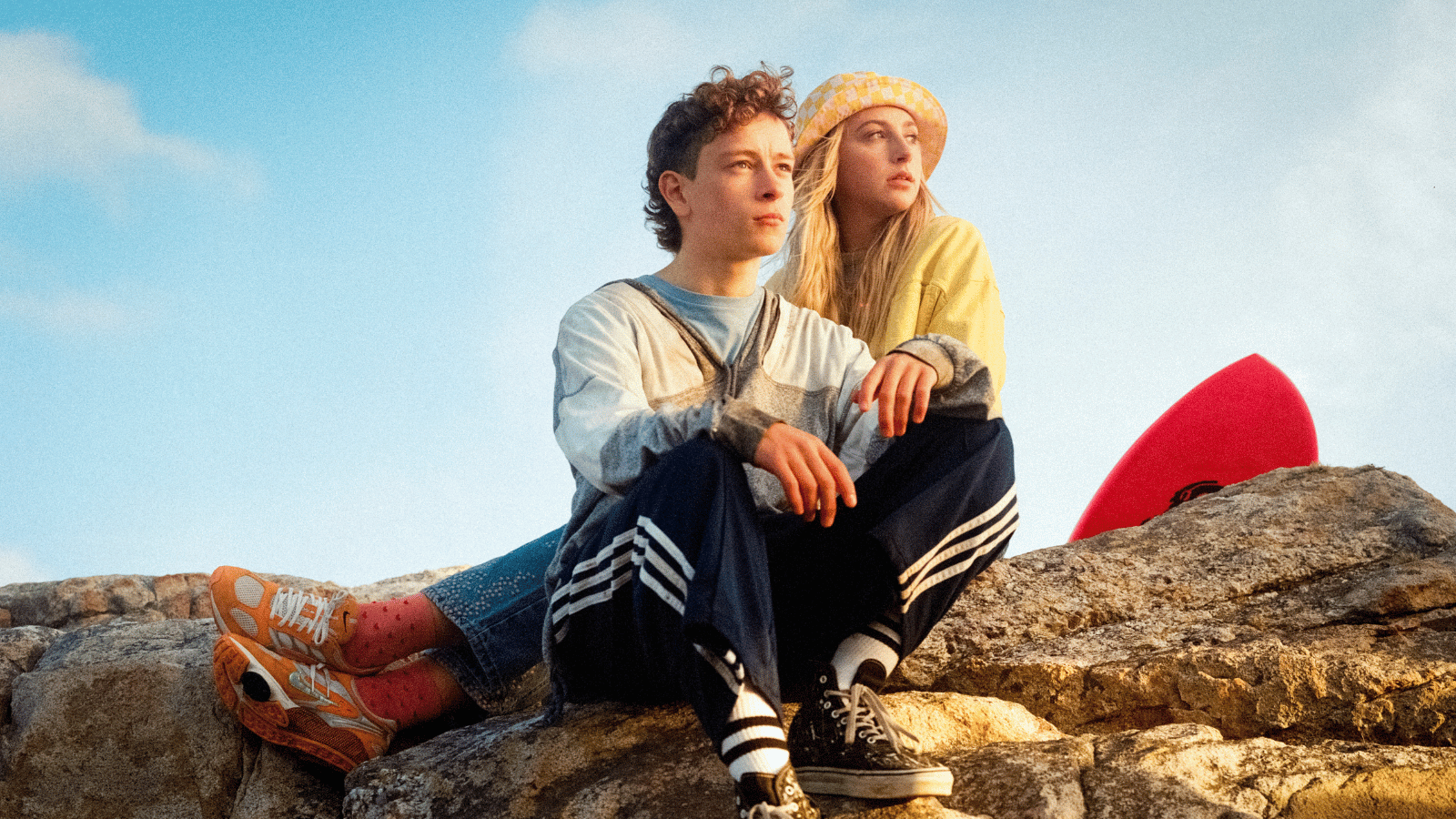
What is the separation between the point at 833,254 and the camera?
317 centimetres

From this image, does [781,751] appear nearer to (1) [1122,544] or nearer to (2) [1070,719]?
(2) [1070,719]

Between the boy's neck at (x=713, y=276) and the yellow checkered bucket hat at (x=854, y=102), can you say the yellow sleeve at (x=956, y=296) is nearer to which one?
the yellow checkered bucket hat at (x=854, y=102)

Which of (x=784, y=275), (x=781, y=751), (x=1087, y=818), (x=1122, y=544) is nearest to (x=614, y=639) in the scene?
(x=781, y=751)

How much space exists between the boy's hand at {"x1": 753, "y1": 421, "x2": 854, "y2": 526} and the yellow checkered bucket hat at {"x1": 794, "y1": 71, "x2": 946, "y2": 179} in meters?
1.58

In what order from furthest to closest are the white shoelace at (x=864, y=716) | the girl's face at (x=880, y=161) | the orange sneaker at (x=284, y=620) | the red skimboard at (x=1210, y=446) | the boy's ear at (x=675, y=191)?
the red skimboard at (x=1210, y=446), the girl's face at (x=880, y=161), the orange sneaker at (x=284, y=620), the boy's ear at (x=675, y=191), the white shoelace at (x=864, y=716)

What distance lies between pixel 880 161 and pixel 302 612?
1.83 m

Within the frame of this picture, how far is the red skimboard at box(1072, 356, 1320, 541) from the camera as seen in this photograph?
13.3 ft

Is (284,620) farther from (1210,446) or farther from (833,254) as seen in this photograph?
(1210,446)

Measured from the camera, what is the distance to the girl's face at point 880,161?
314cm

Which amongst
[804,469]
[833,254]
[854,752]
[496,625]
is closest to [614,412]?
[804,469]

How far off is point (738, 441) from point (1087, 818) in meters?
0.84

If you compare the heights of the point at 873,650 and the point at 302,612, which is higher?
the point at 302,612

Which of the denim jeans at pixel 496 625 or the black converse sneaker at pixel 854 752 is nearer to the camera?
the black converse sneaker at pixel 854 752

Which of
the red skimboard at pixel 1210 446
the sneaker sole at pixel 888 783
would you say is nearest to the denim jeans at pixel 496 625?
the sneaker sole at pixel 888 783
